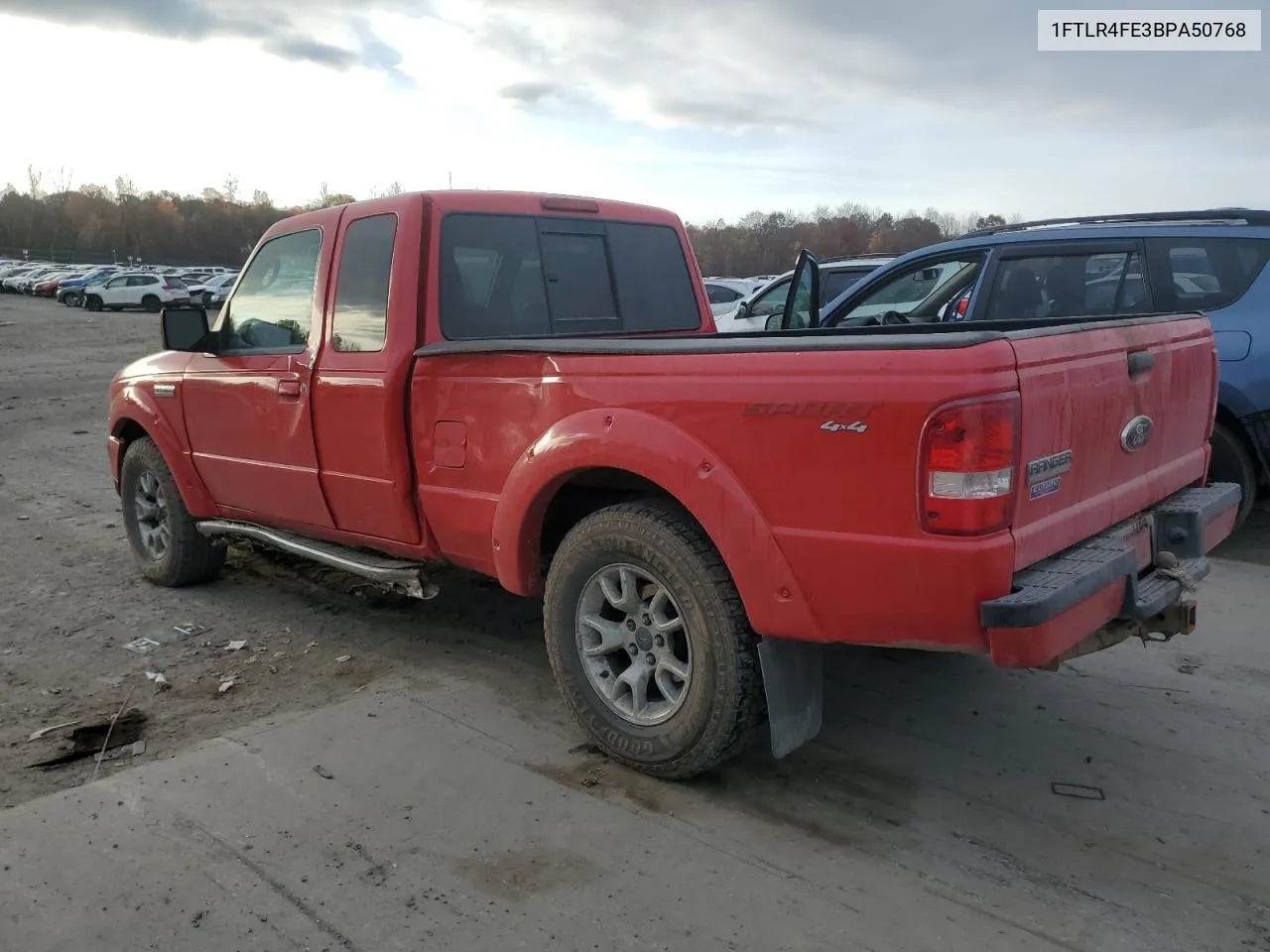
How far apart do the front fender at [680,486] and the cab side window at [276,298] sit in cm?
165

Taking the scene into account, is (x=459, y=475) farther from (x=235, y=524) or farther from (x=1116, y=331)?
(x=1116, y=331)

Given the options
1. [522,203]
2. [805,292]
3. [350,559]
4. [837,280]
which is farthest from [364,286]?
[837,280]

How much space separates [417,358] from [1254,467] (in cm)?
475

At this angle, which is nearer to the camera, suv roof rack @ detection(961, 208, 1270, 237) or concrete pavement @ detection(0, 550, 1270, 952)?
concrete pavement @ detection(0, 550, 1270, 952)

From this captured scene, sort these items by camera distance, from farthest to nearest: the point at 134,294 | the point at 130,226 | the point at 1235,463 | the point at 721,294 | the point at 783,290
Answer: the point at 130,226
the point at 134,294
the point at 721,294
the point at 783,290
the point at 1235,463

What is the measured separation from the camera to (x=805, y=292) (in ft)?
16.9

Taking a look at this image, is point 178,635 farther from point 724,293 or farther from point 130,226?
point 130,226

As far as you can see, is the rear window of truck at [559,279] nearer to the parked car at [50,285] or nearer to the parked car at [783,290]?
the parked car at [783,290]

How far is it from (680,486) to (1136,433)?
149 centimetres

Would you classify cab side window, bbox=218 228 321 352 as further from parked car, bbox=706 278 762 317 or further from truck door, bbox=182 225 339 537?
parked car, bbox=706 278 762 317

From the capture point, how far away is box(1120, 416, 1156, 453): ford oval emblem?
10.1 ft

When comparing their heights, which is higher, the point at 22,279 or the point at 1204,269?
the point at 22,279

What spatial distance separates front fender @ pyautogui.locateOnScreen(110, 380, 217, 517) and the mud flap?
12.0ft

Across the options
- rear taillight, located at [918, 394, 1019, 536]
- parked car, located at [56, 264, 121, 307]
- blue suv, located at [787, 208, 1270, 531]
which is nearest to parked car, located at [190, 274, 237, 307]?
parked car, located at [56, 264, 121, 307]
